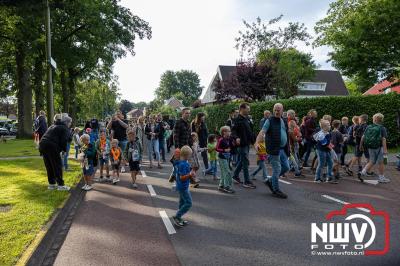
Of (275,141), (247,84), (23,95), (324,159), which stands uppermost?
(247,84)

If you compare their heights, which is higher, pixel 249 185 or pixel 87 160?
pixel 87 160

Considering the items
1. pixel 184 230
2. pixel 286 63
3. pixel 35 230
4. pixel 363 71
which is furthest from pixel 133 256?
pixel 286 63

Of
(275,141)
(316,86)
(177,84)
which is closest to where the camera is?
(275,141)

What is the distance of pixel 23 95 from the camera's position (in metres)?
30.7

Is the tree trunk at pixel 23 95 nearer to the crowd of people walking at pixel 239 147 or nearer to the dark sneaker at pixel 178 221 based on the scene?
the crowd of people walking at pixel 239 147

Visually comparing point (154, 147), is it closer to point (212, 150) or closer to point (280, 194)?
point (212, 150)

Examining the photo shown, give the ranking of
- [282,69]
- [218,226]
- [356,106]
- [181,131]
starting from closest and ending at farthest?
[218,226] → [181,131] → [356,106] → [282,69]

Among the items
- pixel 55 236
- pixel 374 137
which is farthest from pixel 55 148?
pixel 374 137

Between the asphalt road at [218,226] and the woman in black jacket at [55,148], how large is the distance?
1003mm

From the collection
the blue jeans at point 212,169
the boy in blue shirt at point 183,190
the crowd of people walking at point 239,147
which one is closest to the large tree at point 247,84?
the crowd of people walking at point 239,147

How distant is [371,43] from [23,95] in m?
26.3

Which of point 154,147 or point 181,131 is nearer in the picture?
point 181,131

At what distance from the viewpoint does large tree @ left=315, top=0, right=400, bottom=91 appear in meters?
22.0

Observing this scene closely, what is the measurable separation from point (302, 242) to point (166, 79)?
13295 centimetres
